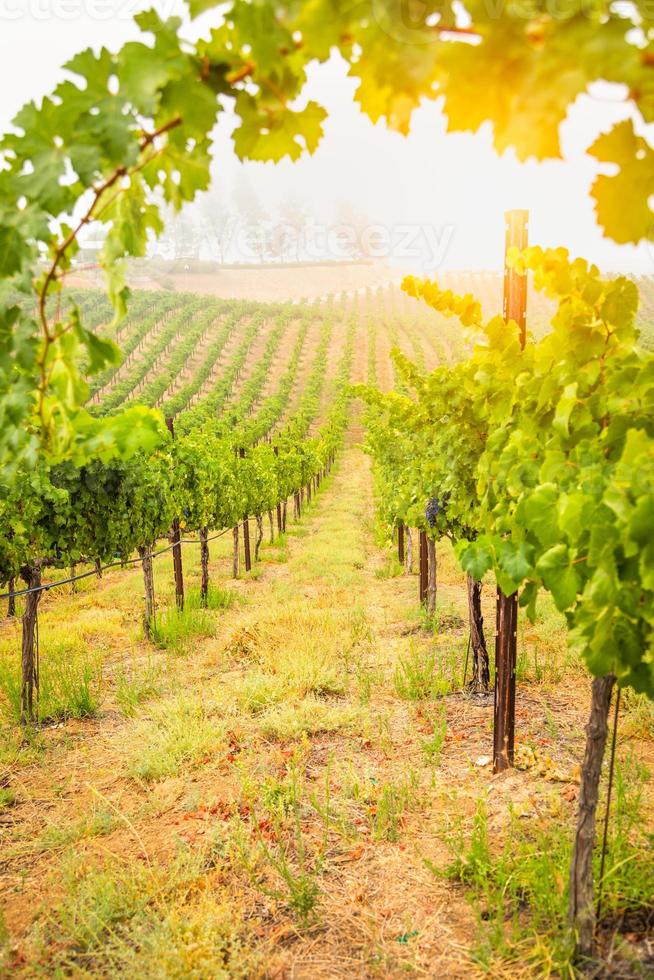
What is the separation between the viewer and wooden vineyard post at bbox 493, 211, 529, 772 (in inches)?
147

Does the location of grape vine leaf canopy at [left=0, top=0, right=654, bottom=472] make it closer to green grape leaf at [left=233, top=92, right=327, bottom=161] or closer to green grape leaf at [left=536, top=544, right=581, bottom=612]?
green grape leaf at [left=233, top=92, right=327, bottom=161]

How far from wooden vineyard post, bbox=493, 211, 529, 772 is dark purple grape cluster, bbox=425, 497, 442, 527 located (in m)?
2.07

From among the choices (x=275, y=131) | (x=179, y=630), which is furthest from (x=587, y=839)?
(x=179, y=630)

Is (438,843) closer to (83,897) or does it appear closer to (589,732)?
(589,732)

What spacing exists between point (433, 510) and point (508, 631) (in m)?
2.41

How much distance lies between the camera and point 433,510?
249 inches

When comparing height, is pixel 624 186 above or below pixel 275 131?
below

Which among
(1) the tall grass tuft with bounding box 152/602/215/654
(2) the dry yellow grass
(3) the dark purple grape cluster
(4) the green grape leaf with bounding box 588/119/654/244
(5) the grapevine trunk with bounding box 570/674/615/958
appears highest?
(4) the green grape leaf with bounding box 588/119/654/244

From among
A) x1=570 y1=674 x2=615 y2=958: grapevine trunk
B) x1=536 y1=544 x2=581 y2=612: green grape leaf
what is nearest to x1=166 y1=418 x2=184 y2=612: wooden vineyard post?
x1=570 y1=674 x2=615 y2=958: grapevine trunk

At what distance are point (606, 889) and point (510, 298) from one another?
10.6ft

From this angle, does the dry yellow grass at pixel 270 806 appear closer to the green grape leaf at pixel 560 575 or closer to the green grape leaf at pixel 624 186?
the green grape leaf at pixel 560 575

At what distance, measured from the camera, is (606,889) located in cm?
274

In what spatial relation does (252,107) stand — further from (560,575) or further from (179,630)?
(179,630)

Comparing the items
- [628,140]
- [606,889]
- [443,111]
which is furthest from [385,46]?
[606,889]
